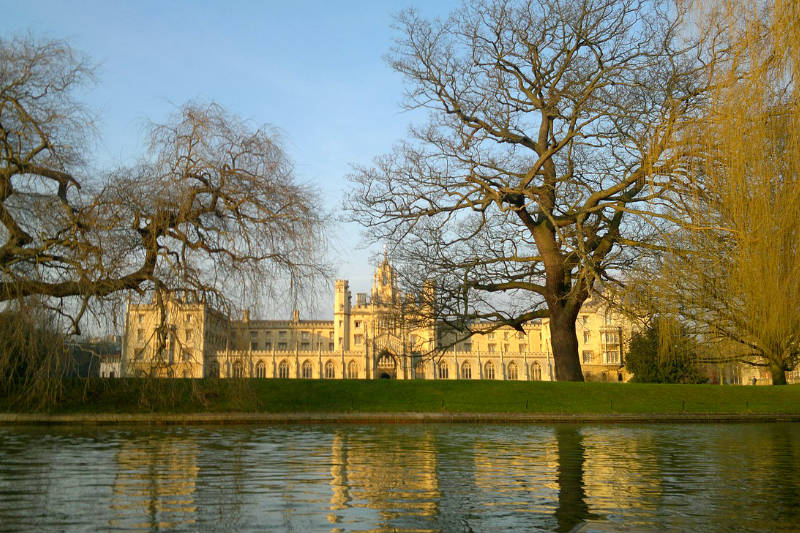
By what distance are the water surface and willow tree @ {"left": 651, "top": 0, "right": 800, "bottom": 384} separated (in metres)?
2.41

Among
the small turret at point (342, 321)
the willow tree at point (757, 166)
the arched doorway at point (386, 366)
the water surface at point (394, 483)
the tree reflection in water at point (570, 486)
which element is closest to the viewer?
the water surface at point (394, 483)

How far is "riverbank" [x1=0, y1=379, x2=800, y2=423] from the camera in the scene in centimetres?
1883

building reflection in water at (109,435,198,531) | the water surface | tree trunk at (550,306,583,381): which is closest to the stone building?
tree trunk at (550,306,583,381)

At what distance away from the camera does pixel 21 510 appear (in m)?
6.23

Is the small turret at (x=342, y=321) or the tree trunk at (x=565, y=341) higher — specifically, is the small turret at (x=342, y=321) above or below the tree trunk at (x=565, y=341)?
above

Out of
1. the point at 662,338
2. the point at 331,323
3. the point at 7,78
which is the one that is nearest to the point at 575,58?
the point at 662,338

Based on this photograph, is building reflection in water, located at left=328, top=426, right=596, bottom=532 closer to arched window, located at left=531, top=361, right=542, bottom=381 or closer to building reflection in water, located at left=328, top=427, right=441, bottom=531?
building reflection in water, located at left=328, top=427, right=441, bottom=531

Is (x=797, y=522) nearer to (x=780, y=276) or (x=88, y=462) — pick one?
(x=780, y=276)

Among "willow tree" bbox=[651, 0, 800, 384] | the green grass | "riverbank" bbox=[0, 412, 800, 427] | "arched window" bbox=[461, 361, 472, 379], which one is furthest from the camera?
"arched window" bbox=[461, 361, 472, 379]

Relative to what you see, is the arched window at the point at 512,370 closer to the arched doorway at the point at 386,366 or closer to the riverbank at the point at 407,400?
the arched doorway at the point at 386,366

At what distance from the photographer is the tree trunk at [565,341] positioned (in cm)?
2286

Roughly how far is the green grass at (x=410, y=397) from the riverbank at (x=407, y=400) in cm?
3

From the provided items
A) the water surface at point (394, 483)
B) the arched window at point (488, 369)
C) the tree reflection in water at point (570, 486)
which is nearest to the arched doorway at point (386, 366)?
the arched window at point (488, 369)

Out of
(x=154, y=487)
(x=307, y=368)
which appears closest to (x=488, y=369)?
(x=307, y=368)
